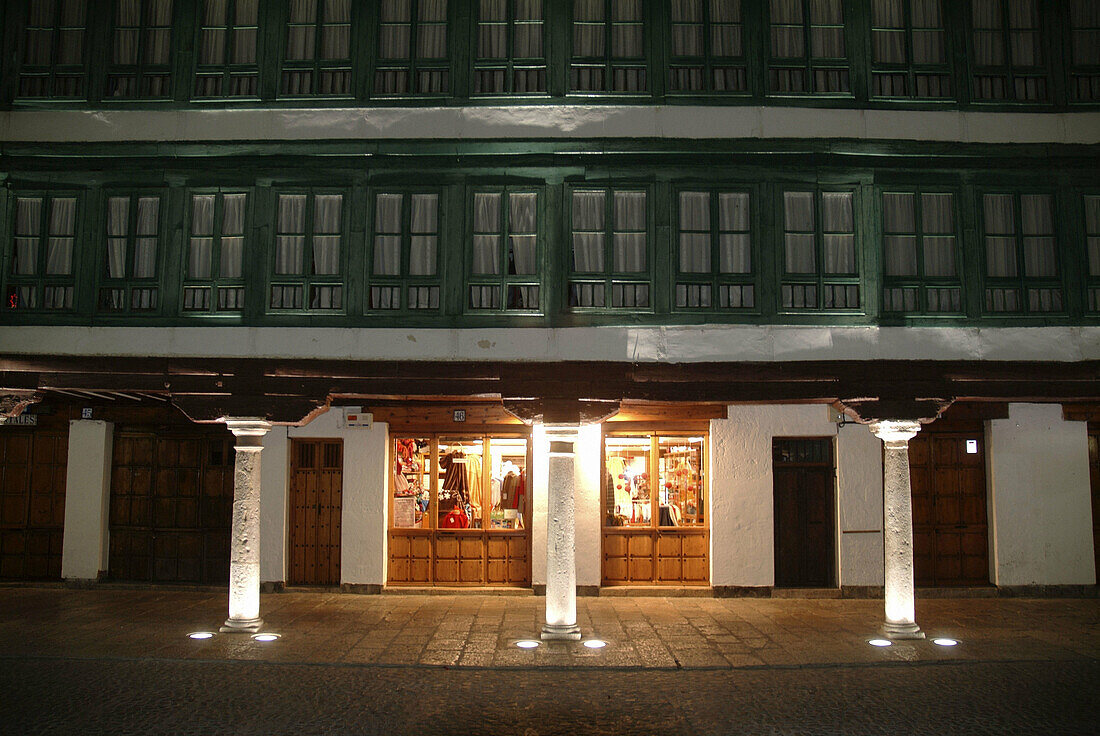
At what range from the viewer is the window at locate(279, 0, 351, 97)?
40.8ft

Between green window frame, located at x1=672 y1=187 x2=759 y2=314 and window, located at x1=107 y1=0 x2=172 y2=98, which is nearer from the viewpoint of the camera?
green window frame, located at x1=672 y1=187 x2=759 y2=314

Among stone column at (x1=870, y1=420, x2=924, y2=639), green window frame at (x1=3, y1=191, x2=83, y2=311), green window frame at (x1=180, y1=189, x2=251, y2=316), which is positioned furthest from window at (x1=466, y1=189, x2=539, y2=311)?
green window frame at (x1=3, y1=191, x2=83, y2=311)

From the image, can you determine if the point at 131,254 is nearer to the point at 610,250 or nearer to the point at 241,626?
the point at 241,626

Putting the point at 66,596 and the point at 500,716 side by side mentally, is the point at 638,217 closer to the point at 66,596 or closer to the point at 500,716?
the point at 500,716

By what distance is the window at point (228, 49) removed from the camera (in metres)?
12.5

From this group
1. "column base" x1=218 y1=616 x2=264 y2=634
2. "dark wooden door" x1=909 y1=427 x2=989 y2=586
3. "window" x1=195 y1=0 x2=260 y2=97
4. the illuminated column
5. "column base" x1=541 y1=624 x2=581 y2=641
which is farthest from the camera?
"dark wooden door" x1=909 y1=427 x2=989 y2=586

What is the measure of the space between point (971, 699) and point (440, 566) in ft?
27.7

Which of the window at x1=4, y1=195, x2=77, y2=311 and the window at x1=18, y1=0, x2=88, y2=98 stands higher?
the window at x1=18, y1=0, x2=88, y2=98

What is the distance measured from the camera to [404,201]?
12.1 meters

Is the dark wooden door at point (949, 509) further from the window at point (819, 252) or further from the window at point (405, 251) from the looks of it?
the window at point (405, 251)

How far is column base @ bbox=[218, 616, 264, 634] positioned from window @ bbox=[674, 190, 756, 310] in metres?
7.11

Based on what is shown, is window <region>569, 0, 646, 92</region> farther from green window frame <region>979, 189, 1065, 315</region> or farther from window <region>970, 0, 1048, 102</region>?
green window frame <region>979, 189, 1065, 315</region>

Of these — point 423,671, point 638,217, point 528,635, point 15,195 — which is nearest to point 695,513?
point 528,635

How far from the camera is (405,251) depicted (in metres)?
12.0
